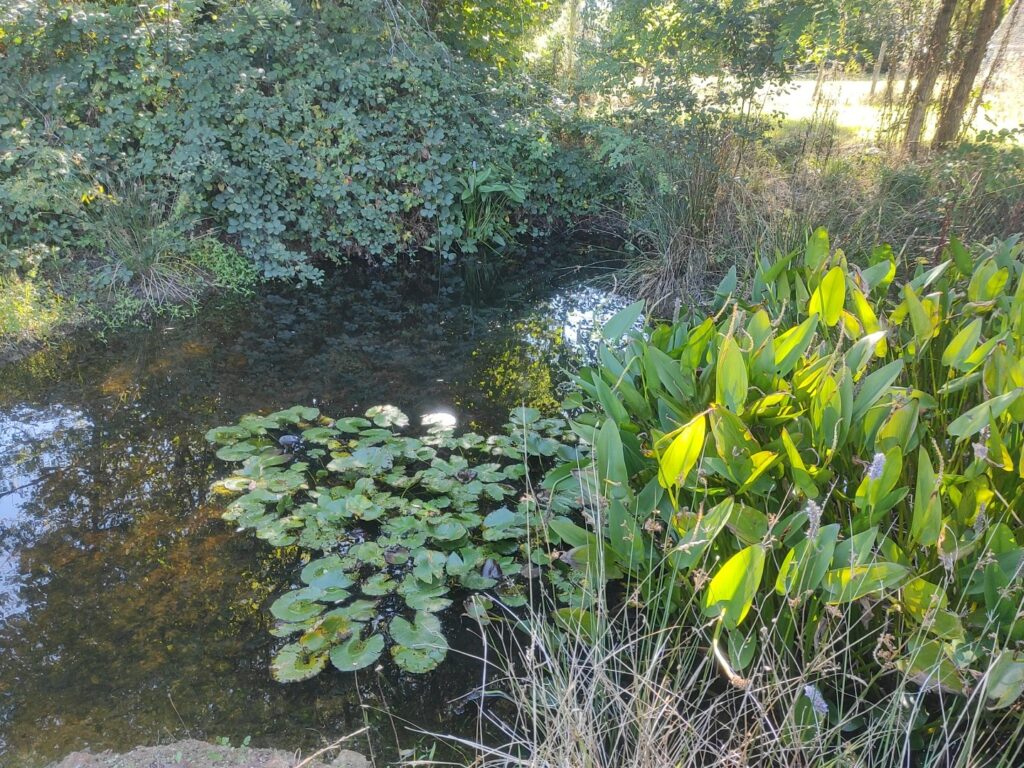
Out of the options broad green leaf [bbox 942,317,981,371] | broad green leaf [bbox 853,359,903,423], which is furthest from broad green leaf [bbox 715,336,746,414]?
broad green leaf [bbox 942,317,981,371]

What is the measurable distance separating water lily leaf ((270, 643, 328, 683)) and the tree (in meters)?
6.91

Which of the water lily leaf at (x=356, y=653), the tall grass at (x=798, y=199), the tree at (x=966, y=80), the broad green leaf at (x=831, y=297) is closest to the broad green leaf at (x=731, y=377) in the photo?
the broad green leaf at (x=831, y=297)

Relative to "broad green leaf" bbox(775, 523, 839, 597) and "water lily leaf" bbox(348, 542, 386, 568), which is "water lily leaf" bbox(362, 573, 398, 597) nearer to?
"water lily leaf" bbox(348, 542, 386, 568)

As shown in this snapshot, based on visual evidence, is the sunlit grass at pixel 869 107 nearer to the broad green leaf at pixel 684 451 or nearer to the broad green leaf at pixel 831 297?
the broad green leaf at pixel 831 297

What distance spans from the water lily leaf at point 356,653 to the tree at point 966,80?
22.1ft

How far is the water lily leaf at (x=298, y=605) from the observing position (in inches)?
98.3

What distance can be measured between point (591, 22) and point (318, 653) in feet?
27.6

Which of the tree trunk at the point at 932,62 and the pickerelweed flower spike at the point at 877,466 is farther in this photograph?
the tree trunk at the point at 932,62

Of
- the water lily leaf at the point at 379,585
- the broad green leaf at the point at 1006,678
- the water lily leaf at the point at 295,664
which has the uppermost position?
the broad green leaf at the point at 1006,678

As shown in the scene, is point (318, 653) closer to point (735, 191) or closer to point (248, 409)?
point (248, 409)

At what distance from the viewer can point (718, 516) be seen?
5.64ft

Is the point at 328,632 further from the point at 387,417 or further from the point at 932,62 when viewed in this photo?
the point at 932,62

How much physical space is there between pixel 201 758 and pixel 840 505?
2.06 m

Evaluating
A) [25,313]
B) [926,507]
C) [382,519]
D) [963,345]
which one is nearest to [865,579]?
[926,507]
